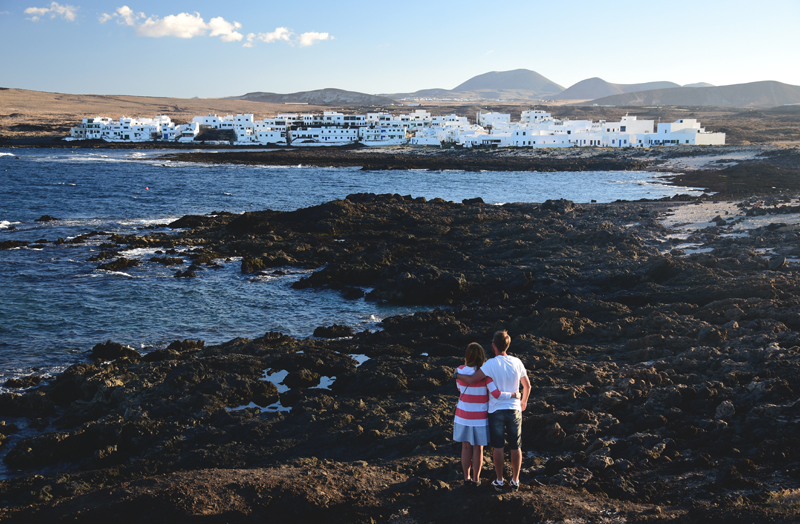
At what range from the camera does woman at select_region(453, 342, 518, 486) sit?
225 inches

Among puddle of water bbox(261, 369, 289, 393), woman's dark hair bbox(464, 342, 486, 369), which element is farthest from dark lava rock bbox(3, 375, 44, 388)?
woman's dark hair bbox(464, 342, 486, 369)

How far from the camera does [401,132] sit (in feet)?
381

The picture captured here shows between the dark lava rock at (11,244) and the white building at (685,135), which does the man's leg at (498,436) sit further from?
the white building at (685,135)

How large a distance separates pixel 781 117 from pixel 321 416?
514ft

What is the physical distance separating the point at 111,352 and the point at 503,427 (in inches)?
390

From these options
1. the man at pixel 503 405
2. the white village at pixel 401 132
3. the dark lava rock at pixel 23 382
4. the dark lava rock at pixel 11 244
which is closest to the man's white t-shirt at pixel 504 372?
the man at pixel 503 405

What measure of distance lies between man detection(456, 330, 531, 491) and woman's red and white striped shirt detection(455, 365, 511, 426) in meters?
0.05

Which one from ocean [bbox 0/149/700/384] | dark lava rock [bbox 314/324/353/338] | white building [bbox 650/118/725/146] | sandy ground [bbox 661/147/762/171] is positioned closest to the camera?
dark lava rock [bbox 314/324/353/338]

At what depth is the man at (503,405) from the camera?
5645 mm

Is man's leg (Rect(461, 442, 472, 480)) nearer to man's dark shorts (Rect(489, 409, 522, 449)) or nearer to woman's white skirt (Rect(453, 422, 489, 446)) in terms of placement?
woman's white skirt (Rect(453, 422, 489, 446))

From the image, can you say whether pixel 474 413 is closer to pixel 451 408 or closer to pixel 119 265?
pixel 451 408

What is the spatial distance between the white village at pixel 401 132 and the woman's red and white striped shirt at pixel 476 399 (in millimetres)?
93612

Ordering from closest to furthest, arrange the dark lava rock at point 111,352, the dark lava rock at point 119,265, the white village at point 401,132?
the dark lava rock at point 111,352, the dark lava rock at point 119,265, the white village at point 401,132

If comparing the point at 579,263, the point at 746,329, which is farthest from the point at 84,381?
the point at 579,263
